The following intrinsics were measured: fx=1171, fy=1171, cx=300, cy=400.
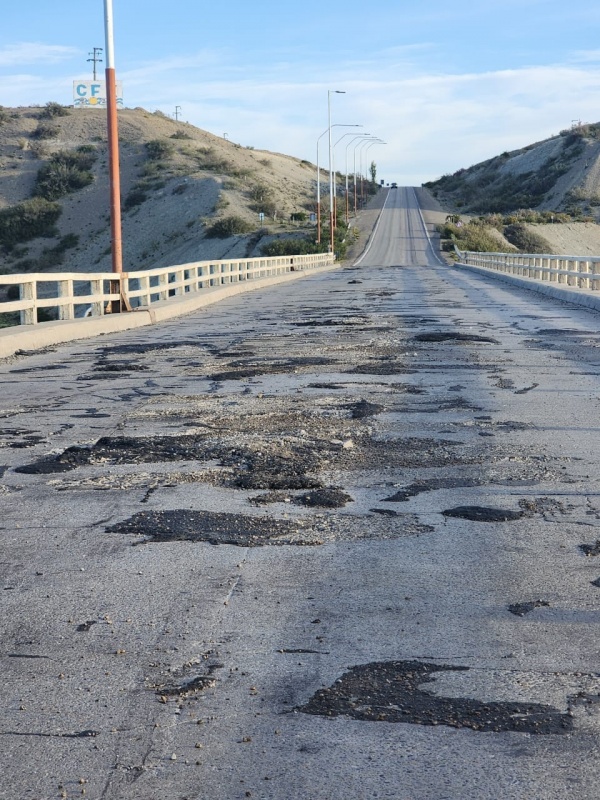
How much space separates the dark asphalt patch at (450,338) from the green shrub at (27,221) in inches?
3674

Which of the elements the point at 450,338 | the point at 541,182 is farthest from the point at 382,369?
the point at 541,182

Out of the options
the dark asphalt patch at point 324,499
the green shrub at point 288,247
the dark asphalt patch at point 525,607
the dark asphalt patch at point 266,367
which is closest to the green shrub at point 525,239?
the green shrub at point 288,247

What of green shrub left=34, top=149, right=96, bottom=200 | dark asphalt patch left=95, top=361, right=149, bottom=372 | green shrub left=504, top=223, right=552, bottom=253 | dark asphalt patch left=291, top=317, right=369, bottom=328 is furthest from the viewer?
green shrub left=34, top=149, right=96, bottom=200

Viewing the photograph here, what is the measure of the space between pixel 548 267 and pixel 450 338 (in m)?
22.3

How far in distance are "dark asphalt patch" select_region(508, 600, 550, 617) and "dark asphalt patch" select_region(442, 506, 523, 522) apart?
139cm

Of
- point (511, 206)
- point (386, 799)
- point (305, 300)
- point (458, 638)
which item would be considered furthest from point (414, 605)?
point (511, 206)

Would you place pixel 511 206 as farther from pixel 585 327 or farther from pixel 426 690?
pixel 426 690

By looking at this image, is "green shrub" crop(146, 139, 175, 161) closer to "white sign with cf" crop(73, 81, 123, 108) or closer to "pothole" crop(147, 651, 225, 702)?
"white sign with cf" crop(73, 81, 123, 108)

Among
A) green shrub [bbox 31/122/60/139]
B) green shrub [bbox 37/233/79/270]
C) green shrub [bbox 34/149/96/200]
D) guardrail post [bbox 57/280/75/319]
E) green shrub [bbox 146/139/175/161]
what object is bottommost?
green shrub [bbox 37/233/79/270]

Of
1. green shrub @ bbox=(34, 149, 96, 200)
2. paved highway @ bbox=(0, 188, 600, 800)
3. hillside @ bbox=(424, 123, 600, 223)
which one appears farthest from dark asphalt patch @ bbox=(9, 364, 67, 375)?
hillside @ bbox=(424, 123, 600, 223)

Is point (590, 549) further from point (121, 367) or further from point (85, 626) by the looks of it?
point (121, 367)

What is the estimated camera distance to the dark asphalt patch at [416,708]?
3773 mm

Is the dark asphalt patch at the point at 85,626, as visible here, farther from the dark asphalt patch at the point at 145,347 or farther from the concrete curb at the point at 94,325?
the concrete curb at the point at 94,325

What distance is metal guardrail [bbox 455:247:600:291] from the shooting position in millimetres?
29750
